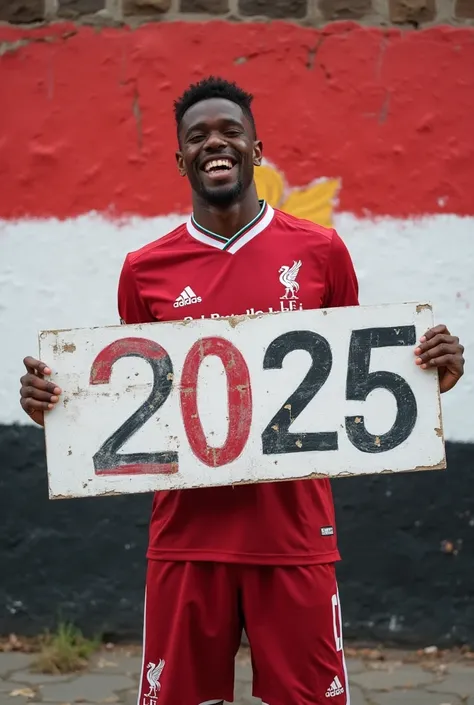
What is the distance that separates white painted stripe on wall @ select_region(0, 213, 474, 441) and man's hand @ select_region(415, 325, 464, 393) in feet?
5.72

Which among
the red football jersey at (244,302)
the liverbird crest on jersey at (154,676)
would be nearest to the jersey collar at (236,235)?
the red football jersey at (244,302)

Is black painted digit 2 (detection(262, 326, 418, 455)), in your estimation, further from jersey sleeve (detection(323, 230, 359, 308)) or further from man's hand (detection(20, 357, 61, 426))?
man's hand (detection(20, 357, 61, 426))

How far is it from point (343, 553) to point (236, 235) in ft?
6.87

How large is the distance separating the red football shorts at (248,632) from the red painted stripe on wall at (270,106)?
2.14 meters

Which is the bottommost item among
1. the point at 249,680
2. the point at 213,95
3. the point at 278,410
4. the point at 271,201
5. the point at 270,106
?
the point at 249,680

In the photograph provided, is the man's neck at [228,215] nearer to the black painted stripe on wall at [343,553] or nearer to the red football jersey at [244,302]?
the red football jersey at [244,302]

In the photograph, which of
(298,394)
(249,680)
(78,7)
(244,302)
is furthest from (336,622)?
(78,7)

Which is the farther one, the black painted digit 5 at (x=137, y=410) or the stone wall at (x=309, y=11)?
the stone wall at (x=309, y=11)

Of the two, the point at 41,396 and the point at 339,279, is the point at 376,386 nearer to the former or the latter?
the point at 339,279

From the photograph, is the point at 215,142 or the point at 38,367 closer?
the point at 38,367

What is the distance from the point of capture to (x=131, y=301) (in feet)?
9.58

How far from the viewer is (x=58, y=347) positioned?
105 inches

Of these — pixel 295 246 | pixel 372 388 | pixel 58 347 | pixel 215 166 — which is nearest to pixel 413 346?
pixel 372 388

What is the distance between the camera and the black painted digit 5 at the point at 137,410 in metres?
2.62
